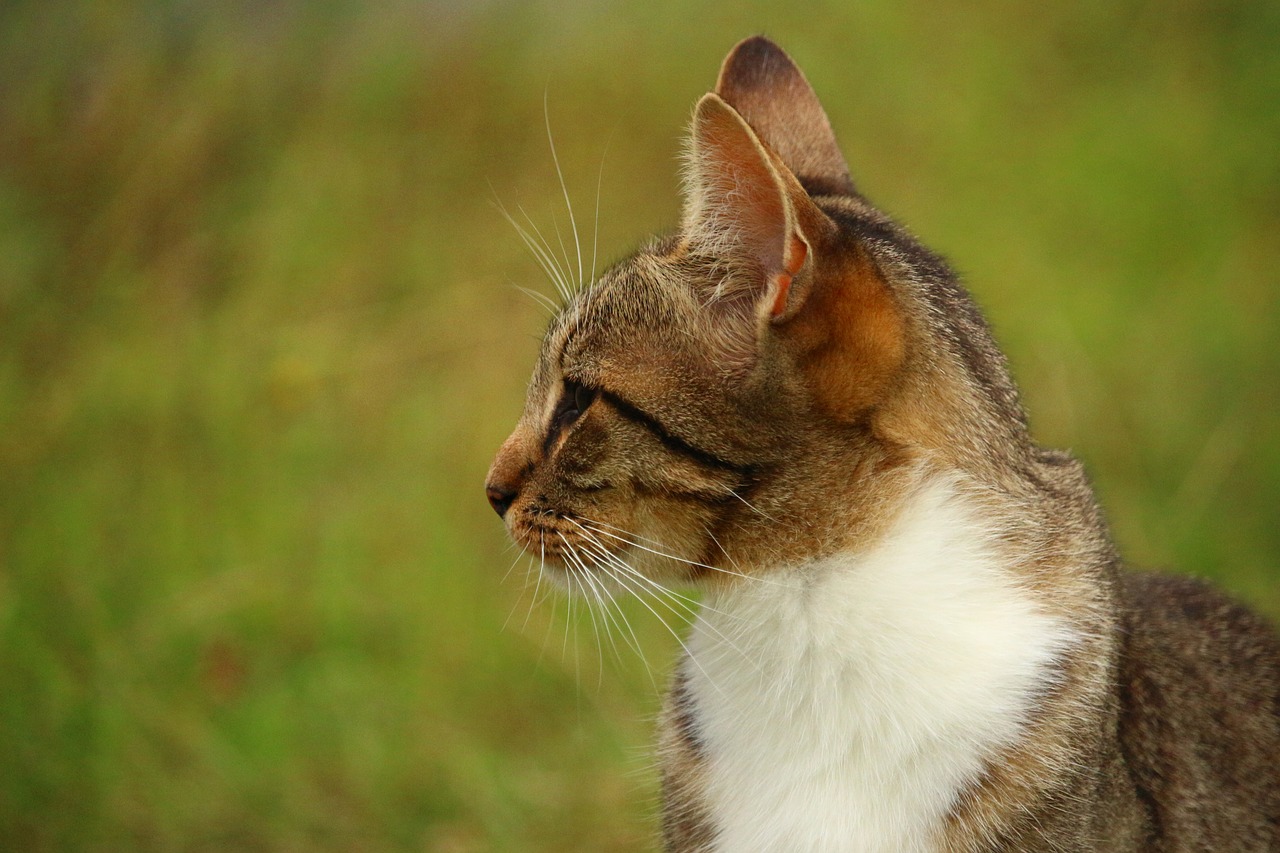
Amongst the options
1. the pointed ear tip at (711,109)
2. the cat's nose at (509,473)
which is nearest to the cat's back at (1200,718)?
the cat's nose at (509,473)

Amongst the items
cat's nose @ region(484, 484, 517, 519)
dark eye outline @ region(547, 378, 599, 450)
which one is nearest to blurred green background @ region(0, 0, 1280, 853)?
cat's nose @ region(484, 484, 517, 519)

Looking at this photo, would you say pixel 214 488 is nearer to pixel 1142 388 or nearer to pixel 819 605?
pixel 819 605

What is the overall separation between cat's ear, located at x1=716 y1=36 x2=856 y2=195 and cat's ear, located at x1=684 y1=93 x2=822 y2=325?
534mm

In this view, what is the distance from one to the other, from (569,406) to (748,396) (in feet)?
1.51

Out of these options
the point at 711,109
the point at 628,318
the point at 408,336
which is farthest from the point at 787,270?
the point at 408,336

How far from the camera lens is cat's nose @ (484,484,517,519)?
2.91m

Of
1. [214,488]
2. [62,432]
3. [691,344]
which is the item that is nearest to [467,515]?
[214,488]

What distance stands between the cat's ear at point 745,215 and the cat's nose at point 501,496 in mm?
639

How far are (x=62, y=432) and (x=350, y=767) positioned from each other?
1.76m

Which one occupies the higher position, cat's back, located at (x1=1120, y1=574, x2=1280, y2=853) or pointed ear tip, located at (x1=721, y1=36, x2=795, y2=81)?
pointed ear tip, located at (x1=721, y1=36, x2=795, y2=81)

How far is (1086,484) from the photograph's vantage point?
309cm

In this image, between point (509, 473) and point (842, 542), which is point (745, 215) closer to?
point (842, 542)

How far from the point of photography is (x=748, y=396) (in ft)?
8.66

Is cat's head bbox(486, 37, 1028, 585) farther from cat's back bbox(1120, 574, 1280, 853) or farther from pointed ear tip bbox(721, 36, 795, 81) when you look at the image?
cat's back bbox(1120, 574, 1280, 853)
